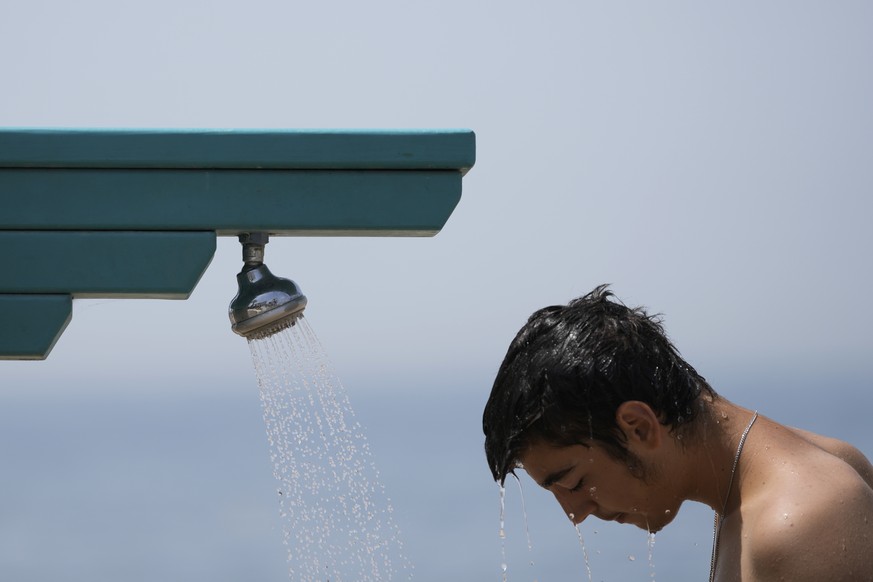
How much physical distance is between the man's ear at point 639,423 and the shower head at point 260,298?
565 mm

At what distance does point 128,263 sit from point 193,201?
152mm

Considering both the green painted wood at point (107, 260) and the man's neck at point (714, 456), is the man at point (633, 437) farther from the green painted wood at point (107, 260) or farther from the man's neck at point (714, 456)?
the green painted wood at point (107, 260)

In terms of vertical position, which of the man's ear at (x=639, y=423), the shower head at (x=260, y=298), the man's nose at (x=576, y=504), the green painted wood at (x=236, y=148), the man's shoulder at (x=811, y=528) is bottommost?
the man's shoulder at (x=811, y=528)

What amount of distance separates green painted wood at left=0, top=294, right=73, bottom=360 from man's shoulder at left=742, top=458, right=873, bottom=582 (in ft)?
3.88

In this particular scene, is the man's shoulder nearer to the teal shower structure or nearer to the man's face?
the man's face

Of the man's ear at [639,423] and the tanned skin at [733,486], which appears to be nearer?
the tanned skin at [733,486]

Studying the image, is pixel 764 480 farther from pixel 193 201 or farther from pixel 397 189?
pixel 193 201

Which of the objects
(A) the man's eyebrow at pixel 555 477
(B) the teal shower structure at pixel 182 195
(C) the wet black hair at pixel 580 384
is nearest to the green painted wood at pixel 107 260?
(B) the teal shower structure at pixel 182 195

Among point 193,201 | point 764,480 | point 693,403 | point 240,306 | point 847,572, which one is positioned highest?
point 193,201

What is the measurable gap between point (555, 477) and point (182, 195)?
77 cm

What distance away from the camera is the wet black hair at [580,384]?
2230 millimetres

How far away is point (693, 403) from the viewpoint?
90.0 inches

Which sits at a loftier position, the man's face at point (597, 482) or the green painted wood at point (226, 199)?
the green painted wood at point (226, 199)

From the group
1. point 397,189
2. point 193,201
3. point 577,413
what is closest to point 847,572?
point 577,413
